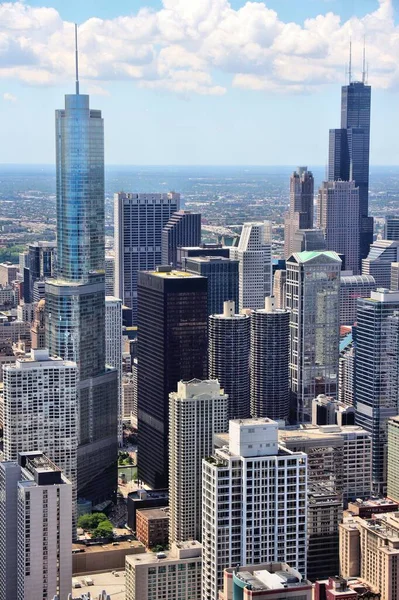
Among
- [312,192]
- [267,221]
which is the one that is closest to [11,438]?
[267,221]

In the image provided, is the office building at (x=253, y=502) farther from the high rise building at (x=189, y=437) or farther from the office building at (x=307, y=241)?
the office building at (x=307, y=241)

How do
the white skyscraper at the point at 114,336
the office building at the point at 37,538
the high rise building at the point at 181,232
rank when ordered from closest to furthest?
the office building at the point at 37,538
the white skyscraper at the point at 114,336
the high rise building at the point at 181,232

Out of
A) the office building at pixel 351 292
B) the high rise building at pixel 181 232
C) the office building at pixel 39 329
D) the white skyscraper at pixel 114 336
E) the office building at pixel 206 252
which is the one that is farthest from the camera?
the high rise building at pixel 181 232

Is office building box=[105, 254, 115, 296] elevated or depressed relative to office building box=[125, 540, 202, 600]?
elevated

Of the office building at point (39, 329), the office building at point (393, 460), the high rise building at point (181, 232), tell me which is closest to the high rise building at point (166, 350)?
the office building at point (39, 329)

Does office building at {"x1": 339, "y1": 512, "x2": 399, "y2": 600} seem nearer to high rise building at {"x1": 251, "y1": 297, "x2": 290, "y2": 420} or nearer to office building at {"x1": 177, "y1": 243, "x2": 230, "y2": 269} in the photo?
high rise building at {"x1": 251, "y1": 297, "x2": 290, "y2": 420}

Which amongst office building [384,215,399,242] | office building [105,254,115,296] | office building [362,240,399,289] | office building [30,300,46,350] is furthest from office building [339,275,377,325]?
office building [30,300,46,350]

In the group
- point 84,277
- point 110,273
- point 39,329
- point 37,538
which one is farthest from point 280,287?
point 37,538
